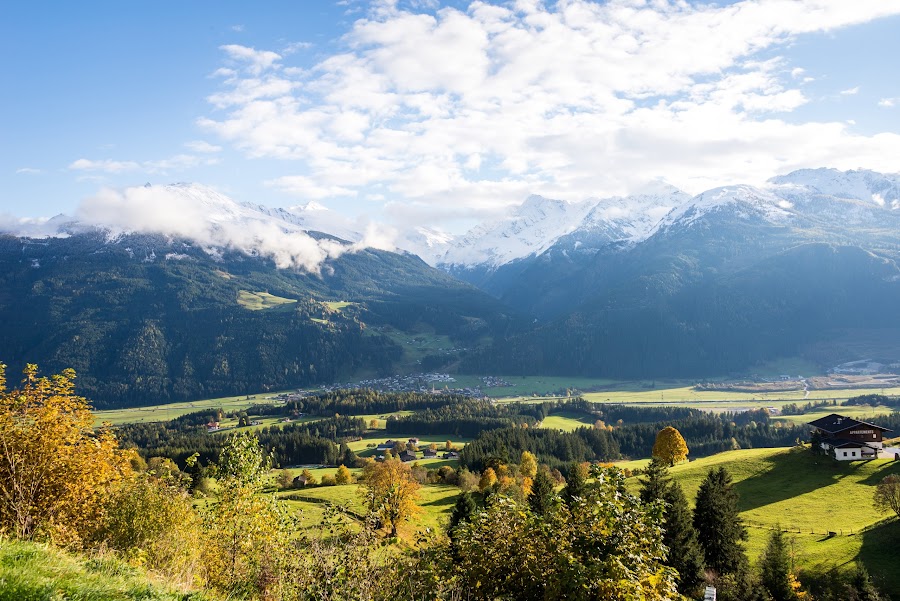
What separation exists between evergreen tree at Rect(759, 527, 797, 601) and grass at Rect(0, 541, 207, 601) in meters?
50.3

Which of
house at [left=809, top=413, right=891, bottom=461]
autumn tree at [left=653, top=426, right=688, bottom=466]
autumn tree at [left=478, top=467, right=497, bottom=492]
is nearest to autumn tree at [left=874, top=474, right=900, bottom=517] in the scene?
house at [left=809, top=413, right=891, bottom=461]

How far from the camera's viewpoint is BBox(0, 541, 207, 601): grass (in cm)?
1201

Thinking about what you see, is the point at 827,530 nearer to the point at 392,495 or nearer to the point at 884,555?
the point at 884,555

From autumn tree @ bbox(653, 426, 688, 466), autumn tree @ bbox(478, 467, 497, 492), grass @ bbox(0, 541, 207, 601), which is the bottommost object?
autumn tree @ bbox(478, 467, 497, 492)

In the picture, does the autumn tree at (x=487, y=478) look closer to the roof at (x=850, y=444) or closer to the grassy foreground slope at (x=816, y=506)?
the grassy foreground slope at (x=816, y=506)

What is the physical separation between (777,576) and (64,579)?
54.0 m

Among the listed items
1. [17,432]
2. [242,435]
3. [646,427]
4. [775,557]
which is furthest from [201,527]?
[646,427]

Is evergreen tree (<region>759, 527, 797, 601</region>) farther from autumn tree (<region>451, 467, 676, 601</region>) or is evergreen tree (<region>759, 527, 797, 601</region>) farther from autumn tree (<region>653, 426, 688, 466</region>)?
autumn tree (<region>653, 426, 688, 466</region>)

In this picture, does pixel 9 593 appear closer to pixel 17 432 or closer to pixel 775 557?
pixel 17 432

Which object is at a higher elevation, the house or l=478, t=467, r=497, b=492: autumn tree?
the house

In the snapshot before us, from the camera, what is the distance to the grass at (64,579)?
12008mm

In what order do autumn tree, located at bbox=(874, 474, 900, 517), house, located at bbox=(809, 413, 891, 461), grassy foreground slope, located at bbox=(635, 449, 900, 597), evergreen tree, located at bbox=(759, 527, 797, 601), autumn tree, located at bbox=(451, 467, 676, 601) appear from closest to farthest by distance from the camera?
autumn tree, located at bbox=(451, 467, 676, 601) < evergreen tree, located at bbox=(759, 527, 797, 601) < grassy foreground slope, located at bbox=(635, 449, 900, 597) < autumn tree, located at bbox=(874, 474, 900, 517) < house, located at bbox=(809, 413, 891, 461)

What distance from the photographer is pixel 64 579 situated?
43.1 ft

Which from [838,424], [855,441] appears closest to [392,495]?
[855,441]
